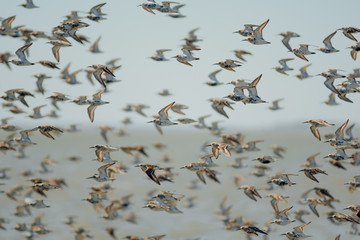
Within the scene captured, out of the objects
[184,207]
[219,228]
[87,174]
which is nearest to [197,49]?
[219,228]

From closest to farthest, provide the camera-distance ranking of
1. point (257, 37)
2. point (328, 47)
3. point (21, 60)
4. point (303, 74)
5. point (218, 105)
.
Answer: point (257, 37) < point (328, 47) < point (21, 60) < point (218, 105) < point (303, 74)

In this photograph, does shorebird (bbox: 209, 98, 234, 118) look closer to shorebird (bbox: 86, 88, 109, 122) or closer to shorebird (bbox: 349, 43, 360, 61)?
shorebird (bbox: 86, 88, 109, 122)

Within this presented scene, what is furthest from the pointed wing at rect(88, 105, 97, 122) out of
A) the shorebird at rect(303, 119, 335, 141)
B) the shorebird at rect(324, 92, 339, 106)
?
the shorebird at rect(324, 92, 339, 106)

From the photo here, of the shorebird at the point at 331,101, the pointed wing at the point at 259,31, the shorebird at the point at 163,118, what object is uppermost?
the pointed wing at the point at 259,31

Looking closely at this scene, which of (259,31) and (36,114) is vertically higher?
(259,31)

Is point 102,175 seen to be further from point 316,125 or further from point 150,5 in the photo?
point 316,125

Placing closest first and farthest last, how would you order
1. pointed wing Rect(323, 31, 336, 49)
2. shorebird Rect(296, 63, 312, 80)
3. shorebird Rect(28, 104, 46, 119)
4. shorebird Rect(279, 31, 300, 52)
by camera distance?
pointed wing Rect(323, 31, 336, 49) → shorebird Rect(279, 31, 300, 52) → shorebird Rect(296, 63, 312, 80) → shorebird Rect(28, 104, 46, 119)

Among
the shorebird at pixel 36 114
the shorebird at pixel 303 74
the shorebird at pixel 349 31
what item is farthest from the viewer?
the shorebird at pixel 36 114

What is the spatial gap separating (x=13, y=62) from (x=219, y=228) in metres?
17.6

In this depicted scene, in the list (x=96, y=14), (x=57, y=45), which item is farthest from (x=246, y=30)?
(x=57, y=45)

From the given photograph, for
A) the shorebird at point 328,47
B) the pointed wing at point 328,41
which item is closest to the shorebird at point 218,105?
the shorebird at point 328,47

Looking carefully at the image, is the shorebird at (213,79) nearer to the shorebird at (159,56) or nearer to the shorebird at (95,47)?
the shorebird at (159,56)

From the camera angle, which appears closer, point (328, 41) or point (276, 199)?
point (328, 41)

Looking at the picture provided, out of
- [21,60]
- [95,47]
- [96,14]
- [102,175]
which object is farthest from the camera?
[95,47]
